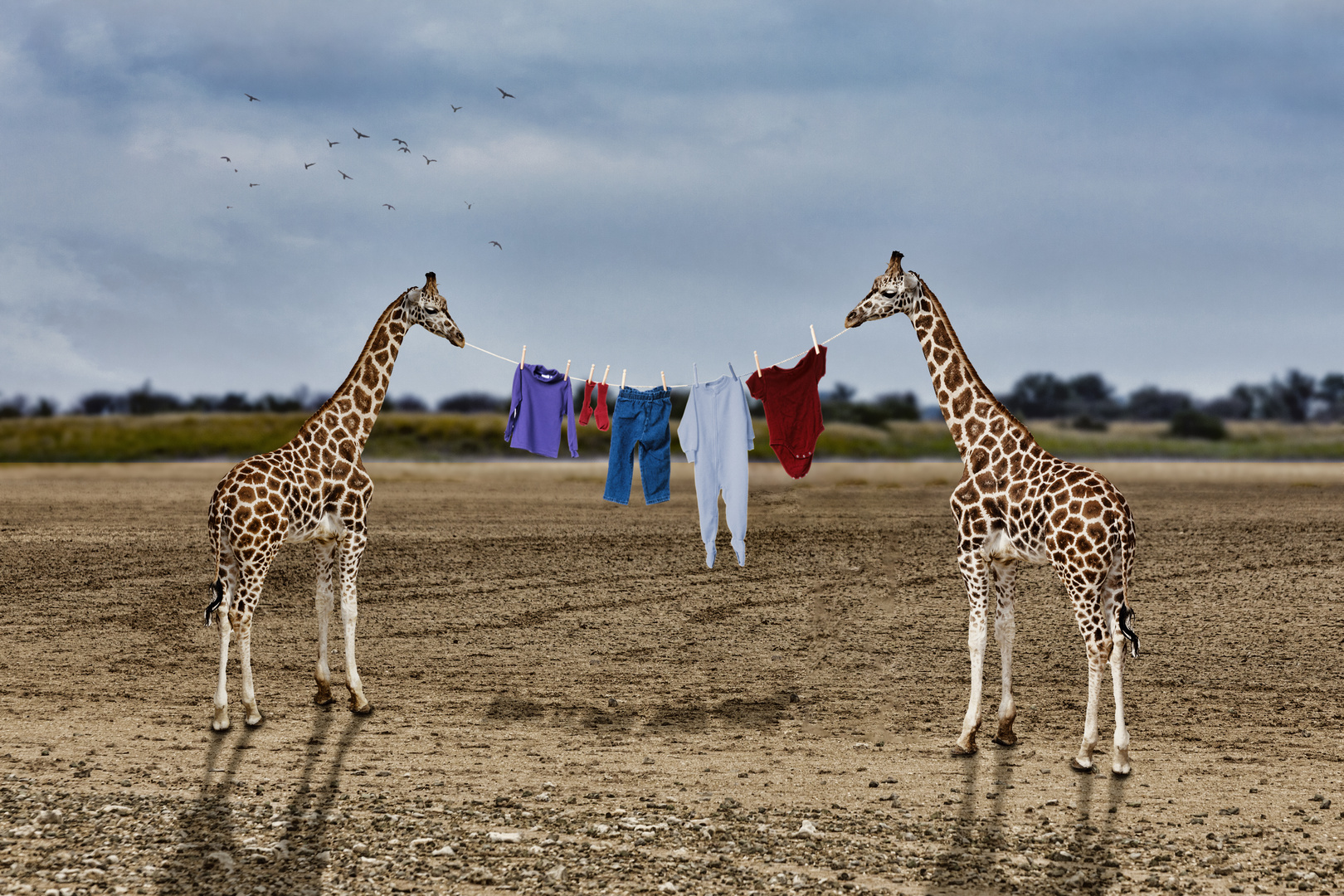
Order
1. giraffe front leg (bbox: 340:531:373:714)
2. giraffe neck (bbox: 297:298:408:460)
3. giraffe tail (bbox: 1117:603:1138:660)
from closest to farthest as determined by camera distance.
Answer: giraffe tail (bbox: 1117:603:1138:660) → giraffe front leg (bbox: 340:531:373:714) → giraffe neck (bbox: 297:298:408:460)

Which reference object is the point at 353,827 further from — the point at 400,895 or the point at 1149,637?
the point at 1149,637

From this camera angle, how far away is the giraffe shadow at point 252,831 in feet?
20.1

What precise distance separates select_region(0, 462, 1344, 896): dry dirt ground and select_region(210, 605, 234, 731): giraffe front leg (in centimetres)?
23

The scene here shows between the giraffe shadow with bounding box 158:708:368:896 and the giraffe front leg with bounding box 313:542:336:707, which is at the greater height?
the giraffe front leg with bounding box 313:542:336:707

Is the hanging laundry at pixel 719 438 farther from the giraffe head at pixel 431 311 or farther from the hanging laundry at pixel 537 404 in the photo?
the giraffe head at pixel 431 311

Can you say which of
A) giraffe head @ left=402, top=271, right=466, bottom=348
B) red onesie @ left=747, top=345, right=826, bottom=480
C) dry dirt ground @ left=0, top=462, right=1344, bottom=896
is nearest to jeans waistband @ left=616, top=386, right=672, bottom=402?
red onesie @ left=747, top=345, right=826, bottom=480

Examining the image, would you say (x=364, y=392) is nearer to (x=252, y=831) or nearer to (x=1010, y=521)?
(x=252, y=831)

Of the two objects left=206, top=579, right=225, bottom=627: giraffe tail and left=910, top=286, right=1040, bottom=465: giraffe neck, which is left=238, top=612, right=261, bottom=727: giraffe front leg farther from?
left=910, top=286, right=1040, bottom=465: giraffe neck

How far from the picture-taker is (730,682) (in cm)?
1078

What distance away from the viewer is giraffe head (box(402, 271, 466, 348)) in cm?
935

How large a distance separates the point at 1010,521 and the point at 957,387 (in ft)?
4.14

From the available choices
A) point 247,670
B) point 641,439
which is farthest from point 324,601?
point 641,439

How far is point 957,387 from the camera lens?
28.3 ft

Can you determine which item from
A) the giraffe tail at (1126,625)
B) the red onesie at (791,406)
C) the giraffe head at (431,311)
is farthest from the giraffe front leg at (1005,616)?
the giraffe head at (431,311)
